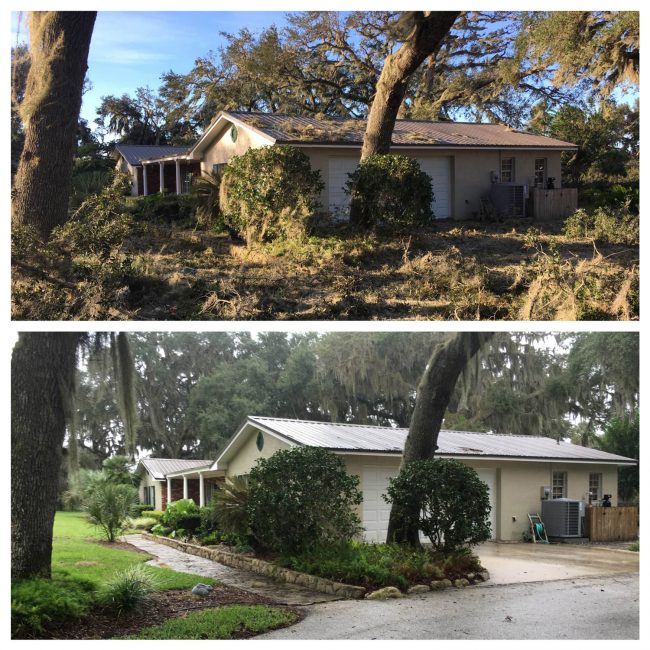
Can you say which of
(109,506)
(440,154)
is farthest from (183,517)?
(440,154)

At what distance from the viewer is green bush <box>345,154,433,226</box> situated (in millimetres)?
13805

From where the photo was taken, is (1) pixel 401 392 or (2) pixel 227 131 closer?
(2) pixel 227 131

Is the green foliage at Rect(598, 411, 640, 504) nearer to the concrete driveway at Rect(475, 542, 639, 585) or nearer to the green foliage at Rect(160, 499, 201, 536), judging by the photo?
the concrete driveway at Rect(475, 542, 639, 585)

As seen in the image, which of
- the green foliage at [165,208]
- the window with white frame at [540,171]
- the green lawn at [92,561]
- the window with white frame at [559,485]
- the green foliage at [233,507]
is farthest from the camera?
the window with white frame at [540,171]

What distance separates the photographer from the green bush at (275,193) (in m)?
13.5

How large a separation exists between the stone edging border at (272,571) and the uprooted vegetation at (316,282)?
12.0 feet

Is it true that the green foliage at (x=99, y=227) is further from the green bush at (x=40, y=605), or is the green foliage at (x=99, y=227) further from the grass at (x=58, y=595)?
the green bush at (x=40, y=605)

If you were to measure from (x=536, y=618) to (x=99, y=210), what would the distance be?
7792 millimetres

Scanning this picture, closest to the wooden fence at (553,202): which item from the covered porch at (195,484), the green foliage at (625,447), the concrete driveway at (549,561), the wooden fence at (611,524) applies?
the wooden fence at (611,524)

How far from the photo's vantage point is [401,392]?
27.5m

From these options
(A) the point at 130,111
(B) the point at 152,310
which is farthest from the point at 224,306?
(A) the point at 130,111

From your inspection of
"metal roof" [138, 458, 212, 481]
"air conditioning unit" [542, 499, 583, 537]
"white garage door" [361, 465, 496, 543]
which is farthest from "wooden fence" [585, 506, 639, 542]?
"metal roof" [138, 458, 212, 481]
